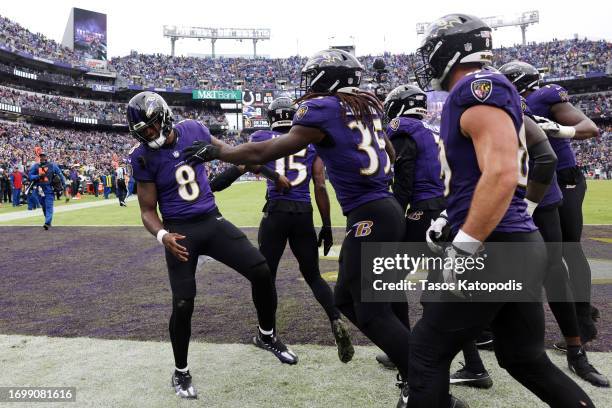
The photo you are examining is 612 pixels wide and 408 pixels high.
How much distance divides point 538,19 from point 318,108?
78877 mm

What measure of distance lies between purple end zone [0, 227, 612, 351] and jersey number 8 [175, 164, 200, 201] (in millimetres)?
1350

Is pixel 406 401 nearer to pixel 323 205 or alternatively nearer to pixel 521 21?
pixel 323 205

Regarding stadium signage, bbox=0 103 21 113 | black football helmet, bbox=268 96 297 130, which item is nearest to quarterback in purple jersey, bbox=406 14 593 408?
black football helmet, bbox=268 96 297 130

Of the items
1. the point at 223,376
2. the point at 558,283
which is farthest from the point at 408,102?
the point at 223,376

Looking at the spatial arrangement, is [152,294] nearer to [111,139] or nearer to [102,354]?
[102,354]

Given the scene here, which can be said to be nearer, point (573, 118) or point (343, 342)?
point (343, 342)

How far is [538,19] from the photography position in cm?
6825

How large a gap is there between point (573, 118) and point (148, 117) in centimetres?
333

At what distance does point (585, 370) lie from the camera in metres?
3.19

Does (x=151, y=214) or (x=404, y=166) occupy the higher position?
(x=404, y=166)

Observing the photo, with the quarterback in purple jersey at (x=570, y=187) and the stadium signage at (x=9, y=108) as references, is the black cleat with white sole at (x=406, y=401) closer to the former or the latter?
the quarterback in purple jersey at (x=570, y=187)

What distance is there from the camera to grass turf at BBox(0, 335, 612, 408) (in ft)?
9.77

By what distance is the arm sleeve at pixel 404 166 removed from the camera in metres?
3.69

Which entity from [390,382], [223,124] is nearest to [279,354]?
[390,382]
